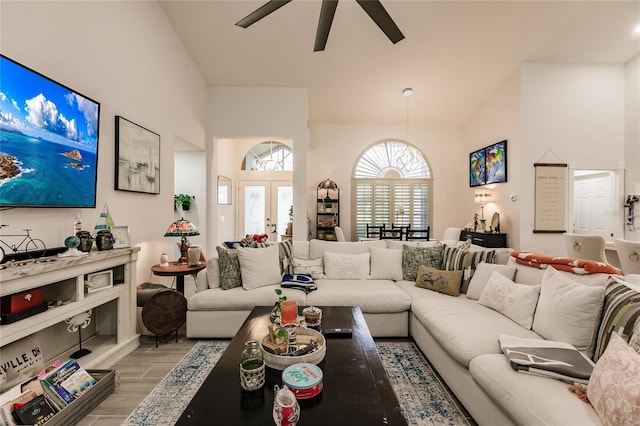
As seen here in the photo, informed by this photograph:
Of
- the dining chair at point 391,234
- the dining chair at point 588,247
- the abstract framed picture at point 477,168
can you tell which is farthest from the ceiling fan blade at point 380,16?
the abstract framed picture at point 477,168

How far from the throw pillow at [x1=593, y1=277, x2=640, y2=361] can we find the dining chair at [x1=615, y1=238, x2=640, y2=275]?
6.57 feet

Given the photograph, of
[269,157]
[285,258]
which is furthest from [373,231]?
[285,258]

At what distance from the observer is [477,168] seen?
6.17m

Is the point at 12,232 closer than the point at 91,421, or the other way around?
the point at 91,421

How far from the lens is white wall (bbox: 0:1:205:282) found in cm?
207

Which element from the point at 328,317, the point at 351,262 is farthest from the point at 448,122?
the point at 328,317

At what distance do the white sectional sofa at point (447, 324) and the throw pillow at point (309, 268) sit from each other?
14 centimetres

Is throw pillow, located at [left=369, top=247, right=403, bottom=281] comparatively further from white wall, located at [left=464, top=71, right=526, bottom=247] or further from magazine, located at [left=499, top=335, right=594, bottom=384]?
white wall, located at [left=464, top=71, right=526, bottom=247]

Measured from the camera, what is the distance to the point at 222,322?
111 inches

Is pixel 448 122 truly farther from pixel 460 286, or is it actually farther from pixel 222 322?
pixel 222 322

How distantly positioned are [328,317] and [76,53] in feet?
9.99

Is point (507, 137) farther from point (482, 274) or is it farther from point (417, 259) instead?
point (482, 274)

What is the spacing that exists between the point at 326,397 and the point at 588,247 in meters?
3.96

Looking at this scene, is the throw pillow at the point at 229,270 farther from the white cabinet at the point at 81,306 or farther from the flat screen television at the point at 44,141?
the flat screen television at the point at 44,141
